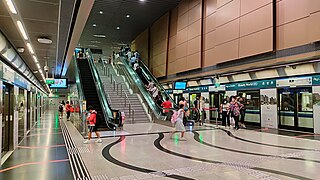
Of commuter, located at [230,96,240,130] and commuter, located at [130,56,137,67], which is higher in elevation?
commuter, located at [130,56,137,67]

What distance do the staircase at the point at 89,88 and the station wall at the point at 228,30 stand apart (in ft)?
16.9

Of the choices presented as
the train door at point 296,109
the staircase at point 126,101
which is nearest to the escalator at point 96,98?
the staircase at point 126,101

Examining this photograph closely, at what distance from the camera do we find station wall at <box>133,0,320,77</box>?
25.9ft

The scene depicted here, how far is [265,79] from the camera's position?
1070 cm

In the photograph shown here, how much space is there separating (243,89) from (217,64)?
1856mm

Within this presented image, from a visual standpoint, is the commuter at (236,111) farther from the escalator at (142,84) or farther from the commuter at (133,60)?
the commuter at (133,60)

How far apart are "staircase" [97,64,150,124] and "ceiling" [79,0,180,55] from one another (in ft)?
13.8

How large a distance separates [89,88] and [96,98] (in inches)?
49.8

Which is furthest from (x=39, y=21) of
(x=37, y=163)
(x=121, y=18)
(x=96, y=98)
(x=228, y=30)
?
(x=121, y=18)

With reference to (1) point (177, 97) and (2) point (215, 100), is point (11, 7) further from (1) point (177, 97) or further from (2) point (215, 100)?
(1) point (177, 97)

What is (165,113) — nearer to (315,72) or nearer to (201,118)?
(201,118)

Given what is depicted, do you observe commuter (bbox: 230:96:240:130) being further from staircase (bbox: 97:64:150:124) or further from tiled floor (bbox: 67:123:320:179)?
staircase (bbox: 97:64:150:124)

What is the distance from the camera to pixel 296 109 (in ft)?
31.2

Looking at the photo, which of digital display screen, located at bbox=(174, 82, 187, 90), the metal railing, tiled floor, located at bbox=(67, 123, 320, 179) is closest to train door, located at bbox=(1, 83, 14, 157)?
tiled floor, located at bbox=(67, 123, 320, 179)
